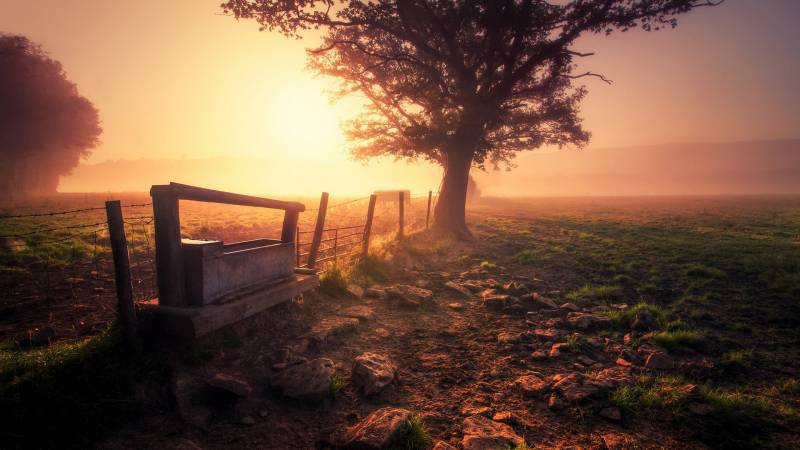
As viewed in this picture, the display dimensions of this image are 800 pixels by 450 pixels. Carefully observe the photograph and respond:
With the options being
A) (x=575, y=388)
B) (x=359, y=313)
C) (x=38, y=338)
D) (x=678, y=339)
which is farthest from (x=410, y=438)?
(x=38, y=338)

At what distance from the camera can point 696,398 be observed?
3.83 meters

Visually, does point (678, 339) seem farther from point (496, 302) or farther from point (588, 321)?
point (496, 302)

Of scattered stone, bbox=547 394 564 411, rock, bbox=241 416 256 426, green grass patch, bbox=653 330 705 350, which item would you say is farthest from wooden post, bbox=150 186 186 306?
green grass patch, bbox=653 330 705 350

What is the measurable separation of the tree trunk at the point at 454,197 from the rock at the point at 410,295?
8447 millimetres

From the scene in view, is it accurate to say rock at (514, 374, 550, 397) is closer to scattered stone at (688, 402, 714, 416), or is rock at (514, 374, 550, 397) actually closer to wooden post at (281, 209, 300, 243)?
scattered stone at (688, 402, 714, 416)

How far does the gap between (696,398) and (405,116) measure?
48.5 feet

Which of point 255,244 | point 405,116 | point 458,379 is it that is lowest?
point 458,379

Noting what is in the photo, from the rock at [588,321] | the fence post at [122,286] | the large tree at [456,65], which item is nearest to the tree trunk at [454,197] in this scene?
the large tree at [456,65]

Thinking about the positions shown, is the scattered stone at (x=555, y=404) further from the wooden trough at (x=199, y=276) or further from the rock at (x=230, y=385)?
the wooden trough at (x=199, y=276)

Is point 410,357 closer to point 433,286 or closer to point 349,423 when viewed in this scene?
point 349,423

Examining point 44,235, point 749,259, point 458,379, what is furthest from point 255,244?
point 749,259

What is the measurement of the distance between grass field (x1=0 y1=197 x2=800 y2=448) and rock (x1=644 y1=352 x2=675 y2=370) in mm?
131

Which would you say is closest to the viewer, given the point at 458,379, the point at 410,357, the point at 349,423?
the point at 349,423

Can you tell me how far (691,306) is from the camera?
22.6ft
